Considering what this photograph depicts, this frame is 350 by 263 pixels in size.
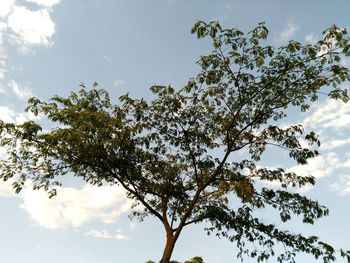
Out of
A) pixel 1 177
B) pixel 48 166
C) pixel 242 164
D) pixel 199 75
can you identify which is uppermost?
→ pixel 199 75

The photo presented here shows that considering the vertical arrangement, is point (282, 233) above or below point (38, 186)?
above

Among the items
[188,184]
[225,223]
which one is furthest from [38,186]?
[225,223]

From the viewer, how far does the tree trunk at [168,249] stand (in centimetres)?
1714

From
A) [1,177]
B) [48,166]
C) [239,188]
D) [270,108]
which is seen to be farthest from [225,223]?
[1,177]

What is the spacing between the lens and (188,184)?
2042 cm

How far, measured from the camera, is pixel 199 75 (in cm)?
1717

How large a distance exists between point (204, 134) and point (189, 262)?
1090 cm

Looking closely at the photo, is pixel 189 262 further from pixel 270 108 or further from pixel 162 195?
pixel 270 108

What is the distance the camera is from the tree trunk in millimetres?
17139

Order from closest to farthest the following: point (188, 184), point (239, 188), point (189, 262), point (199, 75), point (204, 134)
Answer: point (239, 188), point (199, 75), point (204, 134), point (188, 184), point (189, 262)

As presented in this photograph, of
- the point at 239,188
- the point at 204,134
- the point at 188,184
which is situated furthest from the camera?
the point at 188,184

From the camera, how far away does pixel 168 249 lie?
17.5m

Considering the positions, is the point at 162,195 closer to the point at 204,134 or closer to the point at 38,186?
the point at 204,134

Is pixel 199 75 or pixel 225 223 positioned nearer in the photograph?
pixel 199 75
